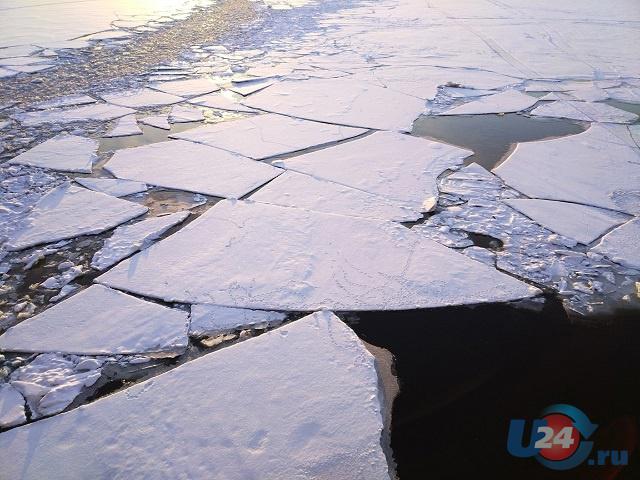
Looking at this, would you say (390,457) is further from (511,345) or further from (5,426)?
(5,426)

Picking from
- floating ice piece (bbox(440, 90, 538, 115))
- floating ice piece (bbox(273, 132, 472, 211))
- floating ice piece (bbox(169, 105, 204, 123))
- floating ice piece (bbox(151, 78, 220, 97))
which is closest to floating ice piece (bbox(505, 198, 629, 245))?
floating ice piece (bbox(273, 132, 472, 211))

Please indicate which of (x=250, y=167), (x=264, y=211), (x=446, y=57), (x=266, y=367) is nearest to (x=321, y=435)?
(x=266, y=367)

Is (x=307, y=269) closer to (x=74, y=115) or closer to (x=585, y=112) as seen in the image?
(x=74, y=115)

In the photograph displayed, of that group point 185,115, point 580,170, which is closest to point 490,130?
point 580,170

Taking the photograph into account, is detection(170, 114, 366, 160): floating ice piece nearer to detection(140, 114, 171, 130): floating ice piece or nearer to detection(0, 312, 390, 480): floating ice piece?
detection(140, 114, 171, 130): floating ice piece

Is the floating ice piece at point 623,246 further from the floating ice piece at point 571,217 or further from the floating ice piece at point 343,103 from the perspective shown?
the floating ice piece at point 343,103

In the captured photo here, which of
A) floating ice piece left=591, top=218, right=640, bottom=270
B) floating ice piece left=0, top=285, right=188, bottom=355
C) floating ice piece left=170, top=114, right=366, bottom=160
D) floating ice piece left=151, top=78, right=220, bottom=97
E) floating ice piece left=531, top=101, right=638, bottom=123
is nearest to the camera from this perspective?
floating ice piece left=0, top=285, right=188, bottom=355
